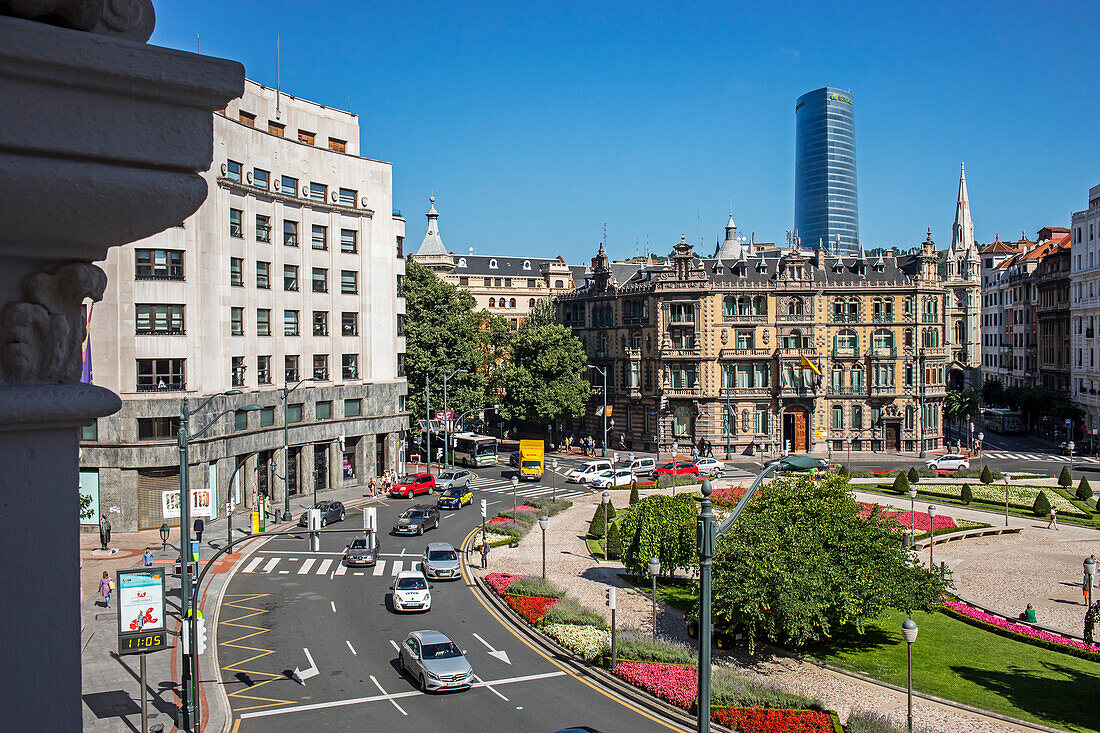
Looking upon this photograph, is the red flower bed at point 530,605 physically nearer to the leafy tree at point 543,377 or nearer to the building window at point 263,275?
the building window at point 263,275

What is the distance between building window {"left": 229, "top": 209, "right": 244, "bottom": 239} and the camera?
174ft

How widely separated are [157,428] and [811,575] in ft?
117

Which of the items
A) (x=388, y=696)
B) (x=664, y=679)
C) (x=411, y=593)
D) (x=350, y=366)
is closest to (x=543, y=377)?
(x=350, y=366)

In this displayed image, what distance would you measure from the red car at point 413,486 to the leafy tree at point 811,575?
34213 mm

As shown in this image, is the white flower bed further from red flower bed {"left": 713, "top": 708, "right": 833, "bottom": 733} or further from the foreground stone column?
the foreground stone column

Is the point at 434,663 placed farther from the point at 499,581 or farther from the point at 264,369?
the point at 264,369

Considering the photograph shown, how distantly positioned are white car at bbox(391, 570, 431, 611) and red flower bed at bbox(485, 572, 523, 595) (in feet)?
10.5

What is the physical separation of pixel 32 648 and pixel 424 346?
71.6 metres

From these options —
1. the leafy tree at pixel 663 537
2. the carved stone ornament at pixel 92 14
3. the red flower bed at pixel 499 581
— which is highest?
the carved stone ornament at pixel 92 14

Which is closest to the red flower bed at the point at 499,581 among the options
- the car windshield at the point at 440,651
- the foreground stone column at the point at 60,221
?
the car windshield at the point at 440,651

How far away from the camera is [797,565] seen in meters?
27.4

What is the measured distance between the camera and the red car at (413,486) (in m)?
59.9

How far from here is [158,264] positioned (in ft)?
157

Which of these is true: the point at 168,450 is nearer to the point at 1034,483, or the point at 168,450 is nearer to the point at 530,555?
the point at 530,555
